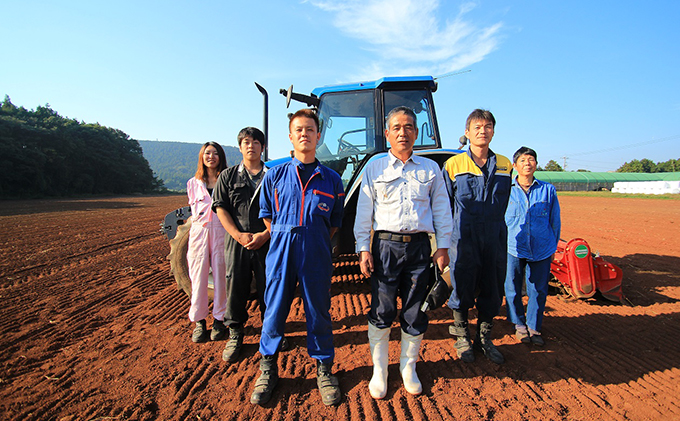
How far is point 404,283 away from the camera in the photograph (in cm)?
222

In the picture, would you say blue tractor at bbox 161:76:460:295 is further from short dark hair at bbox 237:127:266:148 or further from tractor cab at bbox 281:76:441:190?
short dark hair at bbox 237:127:266:148

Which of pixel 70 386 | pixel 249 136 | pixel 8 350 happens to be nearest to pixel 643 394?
pixel 249 136

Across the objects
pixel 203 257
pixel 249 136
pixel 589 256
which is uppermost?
pixel 249 136

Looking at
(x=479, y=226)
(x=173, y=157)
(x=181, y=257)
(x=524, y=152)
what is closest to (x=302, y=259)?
(x=479, y=226)

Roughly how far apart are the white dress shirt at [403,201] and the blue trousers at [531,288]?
1.23 m

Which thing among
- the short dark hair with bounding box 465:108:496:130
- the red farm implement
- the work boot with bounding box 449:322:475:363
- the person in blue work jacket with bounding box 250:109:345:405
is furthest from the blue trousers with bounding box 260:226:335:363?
the red farm implement

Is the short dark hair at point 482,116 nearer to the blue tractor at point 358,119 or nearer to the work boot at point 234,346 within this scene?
the blue tractor at point 358,119

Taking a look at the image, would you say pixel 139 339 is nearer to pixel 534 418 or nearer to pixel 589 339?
pixel 534 418

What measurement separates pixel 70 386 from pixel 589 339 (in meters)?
4.36

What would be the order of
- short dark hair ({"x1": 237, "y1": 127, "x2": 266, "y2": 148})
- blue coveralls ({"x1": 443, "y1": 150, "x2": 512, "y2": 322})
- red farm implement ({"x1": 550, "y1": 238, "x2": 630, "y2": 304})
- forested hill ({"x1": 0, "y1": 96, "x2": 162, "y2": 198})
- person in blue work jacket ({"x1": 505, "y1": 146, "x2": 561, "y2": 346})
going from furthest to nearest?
forested hill ({"x1": 0, "y1": 96, "x2": 162, "y2": 198}), red farm implement ({"x1": 550, "y1": 238, "x2": 630, "y2": 304}), person in blue work jacket ({"x1": 505, "y1": 146, "x2": 561, "y2": 346}), short dark hair ({"x1": 237, "y1": 127, "x2": 266, "y2": 148}), blue coveralls ({"x1": 443, "y1": 150, "x2": 512, "y2": 322})

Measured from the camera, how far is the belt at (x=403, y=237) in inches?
83.7

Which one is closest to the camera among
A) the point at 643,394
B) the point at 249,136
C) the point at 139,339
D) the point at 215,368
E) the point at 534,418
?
the point at 534,418

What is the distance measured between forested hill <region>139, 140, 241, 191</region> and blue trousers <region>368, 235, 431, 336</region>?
143853 mm

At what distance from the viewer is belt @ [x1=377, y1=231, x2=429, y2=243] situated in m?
2.13
